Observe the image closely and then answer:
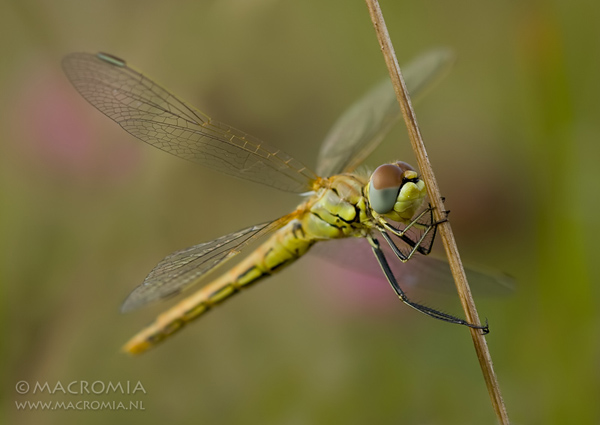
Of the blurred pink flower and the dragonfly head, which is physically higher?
the blurred pink flower

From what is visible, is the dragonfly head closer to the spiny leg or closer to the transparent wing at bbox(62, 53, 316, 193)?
the spiny leg

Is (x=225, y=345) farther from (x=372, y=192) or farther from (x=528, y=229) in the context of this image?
(x=528, y=229)

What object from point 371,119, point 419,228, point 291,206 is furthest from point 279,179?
point 291,206

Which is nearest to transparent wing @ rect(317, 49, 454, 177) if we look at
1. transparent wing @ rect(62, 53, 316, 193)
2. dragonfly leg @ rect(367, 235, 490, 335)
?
transparent wing @ rect(62, 53, 316, 193)

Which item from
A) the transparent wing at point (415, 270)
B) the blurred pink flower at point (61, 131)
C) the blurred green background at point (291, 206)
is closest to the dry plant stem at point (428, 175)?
the transparent wing at point (415, 270)

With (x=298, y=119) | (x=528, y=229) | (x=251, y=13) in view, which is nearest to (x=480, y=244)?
(x=528, y=229)

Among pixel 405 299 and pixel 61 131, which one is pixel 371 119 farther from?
pixel 61 131
